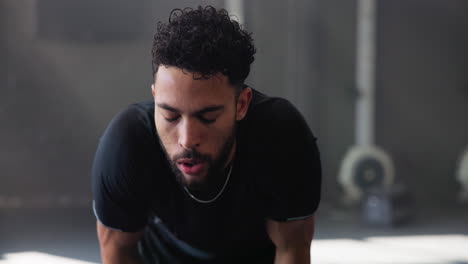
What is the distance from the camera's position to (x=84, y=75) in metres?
3.83

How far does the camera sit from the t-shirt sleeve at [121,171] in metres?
1.24

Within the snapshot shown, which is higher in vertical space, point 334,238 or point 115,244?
point 115,244

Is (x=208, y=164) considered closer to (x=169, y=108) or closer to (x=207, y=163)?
(x=207, y=163)

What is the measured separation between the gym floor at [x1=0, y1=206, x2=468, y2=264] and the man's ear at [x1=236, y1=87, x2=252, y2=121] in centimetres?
163

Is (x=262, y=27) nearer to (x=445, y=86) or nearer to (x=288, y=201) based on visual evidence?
(x=445, y=86)

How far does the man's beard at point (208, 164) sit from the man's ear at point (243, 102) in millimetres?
38

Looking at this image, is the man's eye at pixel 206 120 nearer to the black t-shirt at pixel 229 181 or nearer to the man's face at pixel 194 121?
the man's face at pixel 194 121

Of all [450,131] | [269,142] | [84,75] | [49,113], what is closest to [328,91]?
[450,131]

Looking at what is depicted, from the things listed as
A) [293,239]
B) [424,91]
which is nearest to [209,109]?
[293,239]

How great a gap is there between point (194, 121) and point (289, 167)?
263 mm

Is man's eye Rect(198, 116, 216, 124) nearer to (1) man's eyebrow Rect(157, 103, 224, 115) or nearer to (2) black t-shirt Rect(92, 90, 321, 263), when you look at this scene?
(1) man's eyebrow Rect(157, 103, 224, 115)

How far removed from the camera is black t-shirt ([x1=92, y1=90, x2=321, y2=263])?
125 centimetres

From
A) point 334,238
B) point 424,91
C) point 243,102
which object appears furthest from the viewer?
point 424,91

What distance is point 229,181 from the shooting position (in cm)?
129
